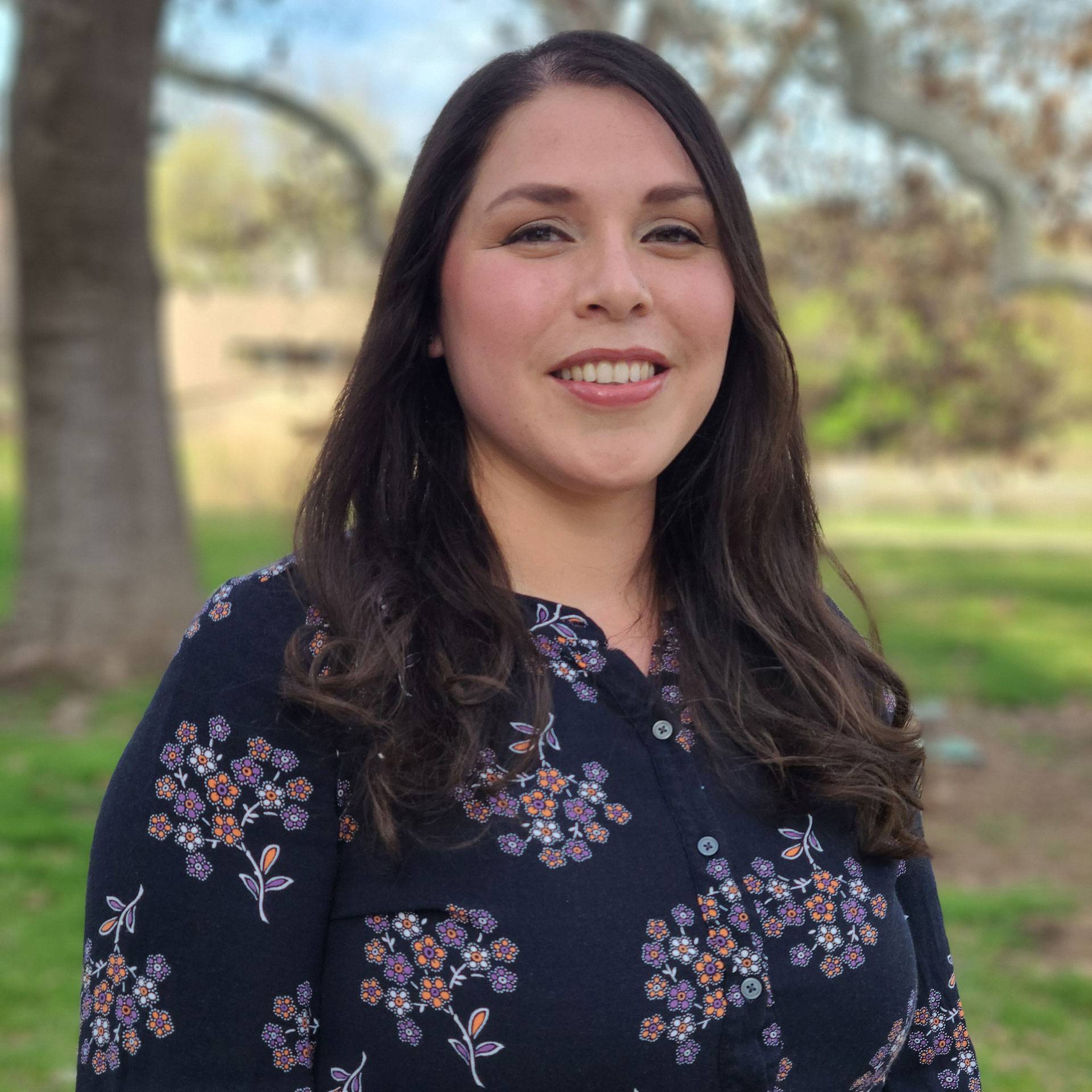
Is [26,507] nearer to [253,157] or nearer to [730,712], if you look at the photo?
[730,712]

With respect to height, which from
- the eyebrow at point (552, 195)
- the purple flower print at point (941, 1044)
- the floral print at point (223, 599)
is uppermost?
the eyebrow at point (552, 195)

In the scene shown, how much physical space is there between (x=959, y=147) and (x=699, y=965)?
6.77m

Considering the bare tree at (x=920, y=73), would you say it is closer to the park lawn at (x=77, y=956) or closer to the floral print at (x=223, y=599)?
the park lawn at (x=77, y=956)

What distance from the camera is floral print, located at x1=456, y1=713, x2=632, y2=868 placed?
162cm

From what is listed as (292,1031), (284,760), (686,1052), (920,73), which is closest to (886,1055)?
(686,1052)

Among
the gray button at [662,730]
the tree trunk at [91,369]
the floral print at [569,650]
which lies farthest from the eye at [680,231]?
the tree trunk at [91,369]

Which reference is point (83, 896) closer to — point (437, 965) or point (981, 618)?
point (437, 965)

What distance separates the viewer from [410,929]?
5.15ft

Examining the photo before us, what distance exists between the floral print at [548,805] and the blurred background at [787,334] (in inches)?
107

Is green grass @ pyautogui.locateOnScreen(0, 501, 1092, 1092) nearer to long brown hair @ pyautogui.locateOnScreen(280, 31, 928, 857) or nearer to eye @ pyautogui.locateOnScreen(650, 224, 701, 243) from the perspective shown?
long brown hair @ pyautogui.locateOnScreen(280, 31, 928, 857)

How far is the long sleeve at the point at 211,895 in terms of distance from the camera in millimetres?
1509

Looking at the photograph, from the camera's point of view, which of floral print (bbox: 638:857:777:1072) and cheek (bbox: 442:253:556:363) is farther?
cheek (bbox: 442:253:556:363)

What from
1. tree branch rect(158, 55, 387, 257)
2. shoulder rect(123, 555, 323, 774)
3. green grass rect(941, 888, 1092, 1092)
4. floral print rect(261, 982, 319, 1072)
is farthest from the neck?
tree branch rect(158, 55, 387, 257)

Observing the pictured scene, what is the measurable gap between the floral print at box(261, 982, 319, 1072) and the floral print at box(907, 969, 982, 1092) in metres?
0.87
